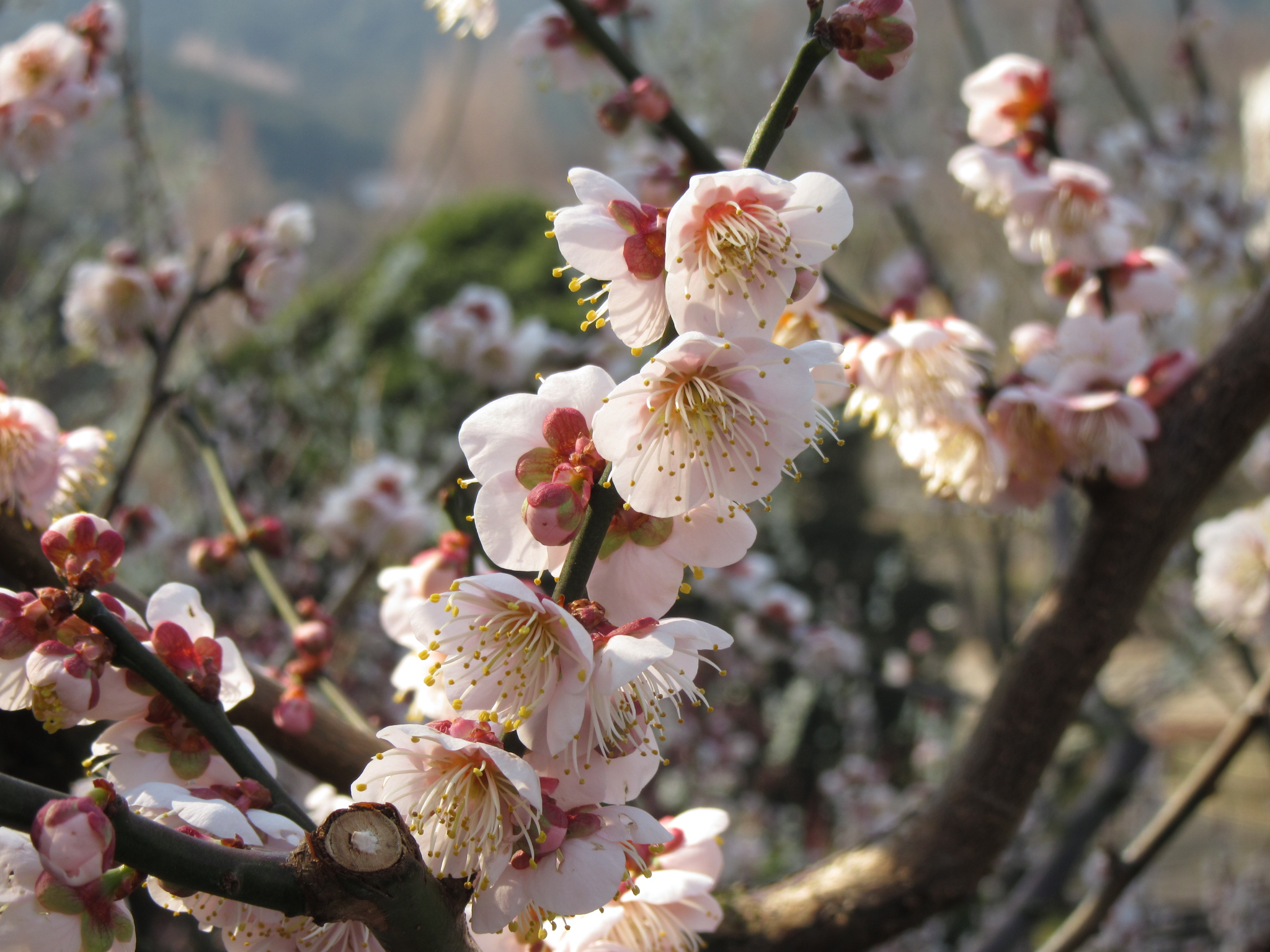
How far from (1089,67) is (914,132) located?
230 centimetres

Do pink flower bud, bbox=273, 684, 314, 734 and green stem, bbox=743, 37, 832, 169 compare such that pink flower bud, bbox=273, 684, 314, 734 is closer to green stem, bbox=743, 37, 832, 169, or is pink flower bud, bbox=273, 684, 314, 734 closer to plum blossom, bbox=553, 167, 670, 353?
plum blossom, bbox=553, 167, 670, 353

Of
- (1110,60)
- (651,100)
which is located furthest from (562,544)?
(1110,60)

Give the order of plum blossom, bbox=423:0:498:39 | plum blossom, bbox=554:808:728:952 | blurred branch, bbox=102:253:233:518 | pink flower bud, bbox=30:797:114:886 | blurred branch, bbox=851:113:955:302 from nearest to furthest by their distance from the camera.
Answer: pink flower bud, bbox=30:797:114:886 → plum blossom, bbox=554:808:728:952 → plum blossom, bbox=423:0:498:39 → blurred branch, bbox=102:253:233:518 → blurred branch, bbox=851:113:955:302

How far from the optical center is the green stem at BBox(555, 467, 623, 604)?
0.64m

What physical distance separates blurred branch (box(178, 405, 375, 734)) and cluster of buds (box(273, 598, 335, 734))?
37 millimetres

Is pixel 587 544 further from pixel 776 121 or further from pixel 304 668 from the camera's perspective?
pixel 304 668

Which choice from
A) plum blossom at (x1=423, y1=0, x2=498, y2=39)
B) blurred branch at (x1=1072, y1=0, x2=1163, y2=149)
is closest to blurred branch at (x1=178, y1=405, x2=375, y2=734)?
plum blossom at (x1=423, y1=0, x2=498, y2=39)

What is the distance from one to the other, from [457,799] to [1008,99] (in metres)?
1.30

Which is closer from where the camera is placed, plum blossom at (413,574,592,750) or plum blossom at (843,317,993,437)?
plum blossom at (413,574,592,750)

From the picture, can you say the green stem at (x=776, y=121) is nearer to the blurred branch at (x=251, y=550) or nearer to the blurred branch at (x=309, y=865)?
the blurred branch at (x=309, y=865)

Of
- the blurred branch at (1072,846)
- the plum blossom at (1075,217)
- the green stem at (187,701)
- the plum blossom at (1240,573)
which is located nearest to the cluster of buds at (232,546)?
the green stem at (187,701)

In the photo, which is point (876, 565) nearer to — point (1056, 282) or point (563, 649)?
point (1056, 282)

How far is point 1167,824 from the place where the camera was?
1.55m

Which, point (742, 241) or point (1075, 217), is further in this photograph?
point (1075, 217)
